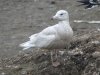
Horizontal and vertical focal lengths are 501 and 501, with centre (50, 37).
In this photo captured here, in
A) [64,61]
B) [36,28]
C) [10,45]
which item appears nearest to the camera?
[64,61]

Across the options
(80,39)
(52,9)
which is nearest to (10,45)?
(80,39)

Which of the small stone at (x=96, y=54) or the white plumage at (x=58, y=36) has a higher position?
the white plumage at (x=58, y=36)

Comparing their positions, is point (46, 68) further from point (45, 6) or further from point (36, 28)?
point (45, 6)

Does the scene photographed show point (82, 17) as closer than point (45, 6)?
Yes

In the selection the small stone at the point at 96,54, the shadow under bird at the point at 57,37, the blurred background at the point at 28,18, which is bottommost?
the blurred background at the point at 28,18

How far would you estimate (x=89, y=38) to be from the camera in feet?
25.5

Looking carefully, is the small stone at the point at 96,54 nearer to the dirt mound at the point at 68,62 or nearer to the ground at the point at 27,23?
the dirt mound at the point at 68,62

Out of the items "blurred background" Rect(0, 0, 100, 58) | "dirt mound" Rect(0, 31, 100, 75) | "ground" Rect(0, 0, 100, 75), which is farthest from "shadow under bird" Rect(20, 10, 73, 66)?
"blurred background" Rect(0, 0, 100, 58)

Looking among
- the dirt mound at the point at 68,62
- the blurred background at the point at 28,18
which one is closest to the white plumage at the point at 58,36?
the dirt mound at the point at 68,62

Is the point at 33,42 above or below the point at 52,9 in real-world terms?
above

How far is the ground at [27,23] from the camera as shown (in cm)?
796

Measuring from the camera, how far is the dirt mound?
704 centimetres

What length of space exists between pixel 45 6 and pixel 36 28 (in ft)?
8.16

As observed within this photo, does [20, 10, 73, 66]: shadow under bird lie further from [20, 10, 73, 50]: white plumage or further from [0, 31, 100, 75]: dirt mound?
[0, 31, 100, 75]: dirt mound
